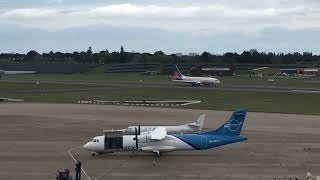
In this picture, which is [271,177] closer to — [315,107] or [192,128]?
[192,128]

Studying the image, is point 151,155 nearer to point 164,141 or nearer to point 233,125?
point 164,141

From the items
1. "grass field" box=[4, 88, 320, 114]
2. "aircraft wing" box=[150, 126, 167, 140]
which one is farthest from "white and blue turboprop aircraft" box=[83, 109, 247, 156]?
"grass field" box=[4, 88, 320, 114]

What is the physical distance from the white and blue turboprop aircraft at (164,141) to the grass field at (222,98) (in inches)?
1622

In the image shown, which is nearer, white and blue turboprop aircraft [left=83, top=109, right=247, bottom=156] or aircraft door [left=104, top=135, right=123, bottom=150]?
white and blue turboprop aircraft [left=83, top=109, right=247, bottom=156]

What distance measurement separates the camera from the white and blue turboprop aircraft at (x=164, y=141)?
48.0 m

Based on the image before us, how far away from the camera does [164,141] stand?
48281mm

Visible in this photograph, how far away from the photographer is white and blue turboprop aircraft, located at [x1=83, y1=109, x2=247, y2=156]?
48.0 meters

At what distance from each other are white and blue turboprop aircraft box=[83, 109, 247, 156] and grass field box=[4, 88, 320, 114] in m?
41.2

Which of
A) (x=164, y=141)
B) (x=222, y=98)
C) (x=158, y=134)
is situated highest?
(x=158, y=134)

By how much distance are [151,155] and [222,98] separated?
6379 centimetres

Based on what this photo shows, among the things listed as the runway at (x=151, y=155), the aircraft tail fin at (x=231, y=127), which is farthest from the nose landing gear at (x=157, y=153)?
the aircraft tail fin at (x=231, y=127)

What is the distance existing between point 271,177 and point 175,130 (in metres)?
17.0

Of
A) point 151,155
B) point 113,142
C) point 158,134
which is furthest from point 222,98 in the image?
point 113,142

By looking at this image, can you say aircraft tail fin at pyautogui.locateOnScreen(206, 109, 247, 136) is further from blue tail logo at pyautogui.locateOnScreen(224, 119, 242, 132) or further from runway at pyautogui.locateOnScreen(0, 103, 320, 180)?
runway at pyautogui.locateOnScreen(0, 103, 320, 180)
